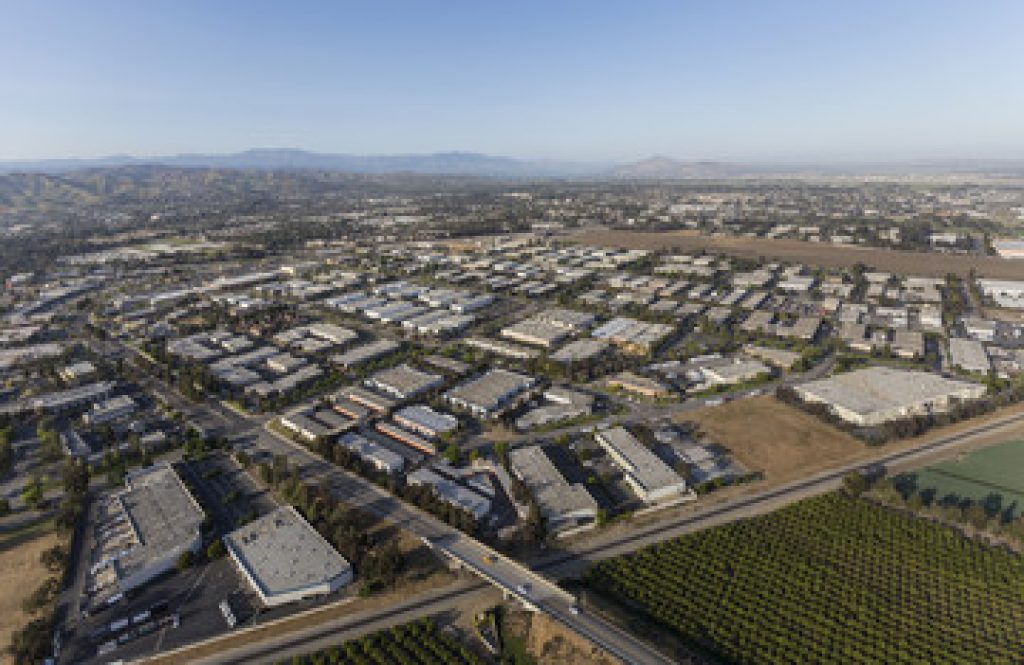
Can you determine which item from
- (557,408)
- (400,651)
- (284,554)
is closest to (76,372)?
(284,554)

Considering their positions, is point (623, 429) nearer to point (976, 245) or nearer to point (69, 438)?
point (69, 438)

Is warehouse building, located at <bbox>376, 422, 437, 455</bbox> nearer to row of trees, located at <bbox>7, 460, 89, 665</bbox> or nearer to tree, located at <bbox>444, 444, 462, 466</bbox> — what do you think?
tree, located at <bbox>444, 444, 462, 466</bbox>

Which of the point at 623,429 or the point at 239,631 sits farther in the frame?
the point at 623,429

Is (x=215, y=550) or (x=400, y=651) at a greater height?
(x=215, y=550)

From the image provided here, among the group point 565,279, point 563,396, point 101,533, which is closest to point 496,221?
point 565,279

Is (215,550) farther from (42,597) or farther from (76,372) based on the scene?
(76,372)

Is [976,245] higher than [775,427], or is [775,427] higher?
[976,245]

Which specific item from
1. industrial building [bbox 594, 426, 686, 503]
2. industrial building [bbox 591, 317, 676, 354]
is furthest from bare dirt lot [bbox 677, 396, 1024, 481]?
industrial building [bbox 591, 317, 676, 354]
